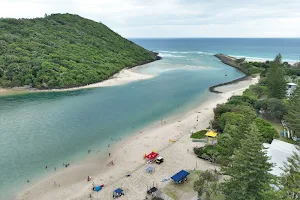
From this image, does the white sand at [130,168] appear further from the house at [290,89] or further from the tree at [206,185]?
the house at [290,89]

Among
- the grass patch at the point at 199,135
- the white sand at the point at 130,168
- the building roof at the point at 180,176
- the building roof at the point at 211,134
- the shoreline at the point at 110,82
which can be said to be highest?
the shoreline at the point at 110,82

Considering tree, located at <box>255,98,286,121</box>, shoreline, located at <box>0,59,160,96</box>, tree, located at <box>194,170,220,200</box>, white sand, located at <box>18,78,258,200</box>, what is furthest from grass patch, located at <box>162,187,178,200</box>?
shoreline, located at <box>0,59,160,96</box>

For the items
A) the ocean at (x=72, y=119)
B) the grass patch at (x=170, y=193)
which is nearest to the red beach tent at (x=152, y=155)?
the grass patch at (x=170, y=193)

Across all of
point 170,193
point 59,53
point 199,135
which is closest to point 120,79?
point 59,53

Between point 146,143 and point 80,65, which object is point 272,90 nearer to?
point 146,143

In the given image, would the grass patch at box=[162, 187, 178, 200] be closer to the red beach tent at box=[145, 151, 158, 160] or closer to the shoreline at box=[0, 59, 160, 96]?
the red beach tent at box=[145, 151, 158, 160]

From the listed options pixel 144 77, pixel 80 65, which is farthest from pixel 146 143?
pixel 80 65
